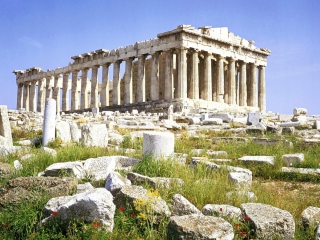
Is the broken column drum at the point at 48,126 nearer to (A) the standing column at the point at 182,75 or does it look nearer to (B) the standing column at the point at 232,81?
(A) the standing column at the point at 182,75

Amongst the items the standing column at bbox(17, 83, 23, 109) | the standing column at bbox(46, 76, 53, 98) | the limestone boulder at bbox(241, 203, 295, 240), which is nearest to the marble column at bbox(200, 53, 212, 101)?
the standing column at bbox(46, 76, 53, 98)

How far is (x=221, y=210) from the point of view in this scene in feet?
16.9

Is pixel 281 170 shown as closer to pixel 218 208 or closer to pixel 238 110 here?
pixel 218 208

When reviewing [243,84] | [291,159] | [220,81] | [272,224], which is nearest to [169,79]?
[220,81]

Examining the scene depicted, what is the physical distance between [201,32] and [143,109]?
8.47 metres

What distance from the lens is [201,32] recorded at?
1406 inches

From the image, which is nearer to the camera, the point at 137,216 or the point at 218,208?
the point at 137,216

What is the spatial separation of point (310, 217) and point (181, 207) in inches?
67.0

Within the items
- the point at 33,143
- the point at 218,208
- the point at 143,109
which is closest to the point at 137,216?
the point at 218,208

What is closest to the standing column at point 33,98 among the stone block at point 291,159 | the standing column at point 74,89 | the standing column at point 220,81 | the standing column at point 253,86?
the standing column at point 74,89

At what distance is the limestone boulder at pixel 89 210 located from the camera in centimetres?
476

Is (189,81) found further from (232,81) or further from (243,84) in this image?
(243,84)

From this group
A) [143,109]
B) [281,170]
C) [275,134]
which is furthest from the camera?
[143,109]

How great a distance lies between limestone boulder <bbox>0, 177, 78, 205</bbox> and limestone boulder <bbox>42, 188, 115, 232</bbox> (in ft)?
2.65
